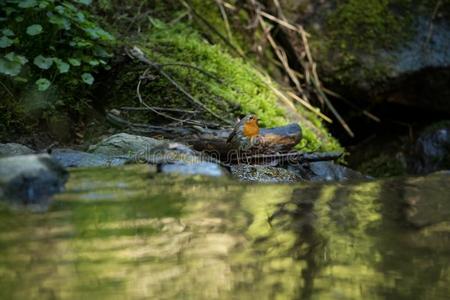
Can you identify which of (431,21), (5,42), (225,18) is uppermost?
(431,21)

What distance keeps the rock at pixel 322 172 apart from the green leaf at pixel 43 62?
5.10 feet

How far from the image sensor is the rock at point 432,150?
5.37 meters

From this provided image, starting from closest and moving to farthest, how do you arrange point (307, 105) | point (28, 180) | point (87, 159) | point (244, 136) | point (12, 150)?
point (28, 180)
point (87, 159)
point (12, 150)
point (244, 136)
point (307, 105)

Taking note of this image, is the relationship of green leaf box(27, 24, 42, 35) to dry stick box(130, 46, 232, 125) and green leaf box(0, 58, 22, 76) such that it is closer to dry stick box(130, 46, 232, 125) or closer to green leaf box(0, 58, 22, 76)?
green leaf box(0, 58, 22, 76)

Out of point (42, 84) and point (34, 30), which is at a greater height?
point (34, 30)

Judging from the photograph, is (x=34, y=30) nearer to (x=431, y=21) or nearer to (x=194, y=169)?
(x=194, y=169)

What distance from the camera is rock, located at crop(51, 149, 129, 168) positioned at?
290 centimetres

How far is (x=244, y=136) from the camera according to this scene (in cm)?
351

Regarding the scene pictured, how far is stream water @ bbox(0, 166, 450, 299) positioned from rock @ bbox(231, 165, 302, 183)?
2.20ft

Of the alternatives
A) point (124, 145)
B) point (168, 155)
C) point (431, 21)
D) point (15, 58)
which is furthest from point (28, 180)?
point (431, 21)

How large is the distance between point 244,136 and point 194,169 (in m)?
0.97

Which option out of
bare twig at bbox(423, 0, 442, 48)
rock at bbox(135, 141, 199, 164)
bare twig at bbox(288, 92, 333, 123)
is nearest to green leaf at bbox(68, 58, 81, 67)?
rock at bbox(135, 141, 199, 164)

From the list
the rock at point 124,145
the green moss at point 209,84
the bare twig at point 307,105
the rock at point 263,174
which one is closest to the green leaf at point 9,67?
the rock at point 124,145

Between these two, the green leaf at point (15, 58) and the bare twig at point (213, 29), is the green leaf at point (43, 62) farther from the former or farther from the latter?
the bare twig at point (213, 29)
